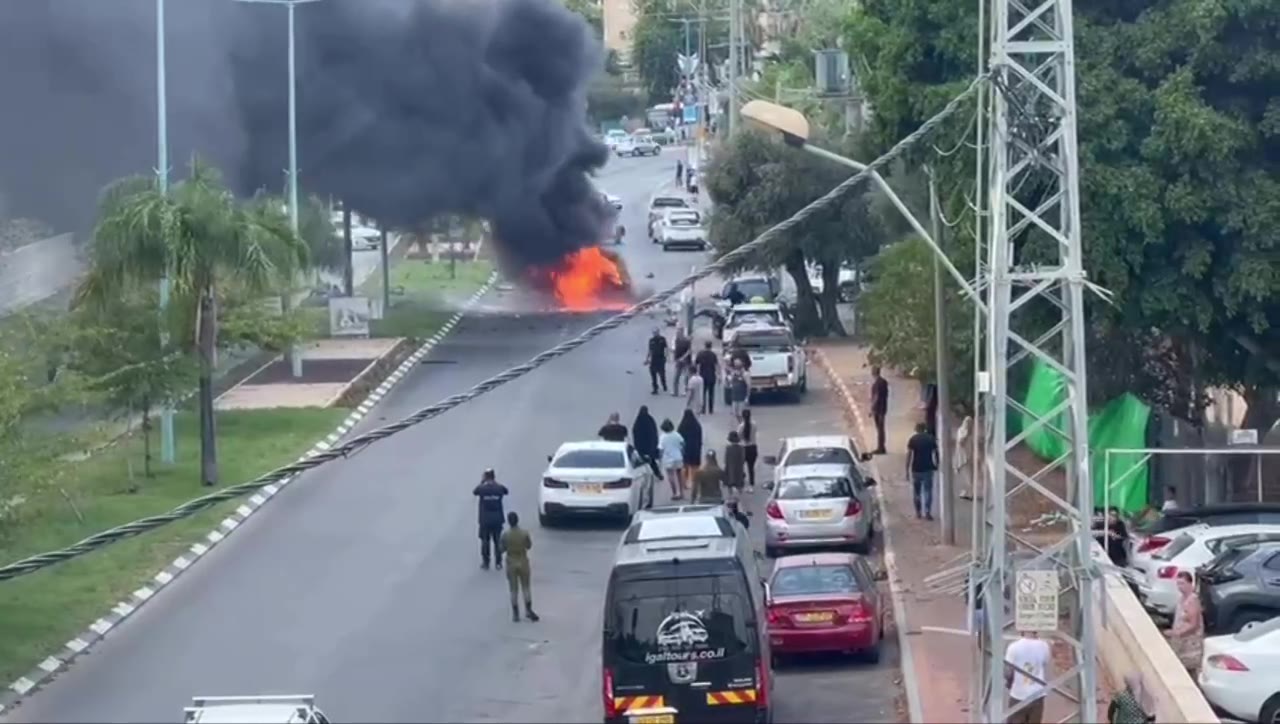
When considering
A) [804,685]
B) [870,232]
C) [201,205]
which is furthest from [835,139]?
[804,685]

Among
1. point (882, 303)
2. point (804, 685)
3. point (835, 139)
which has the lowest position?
point (804, 685)

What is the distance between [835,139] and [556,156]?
467 inches

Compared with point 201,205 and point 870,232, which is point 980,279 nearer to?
point 201,205

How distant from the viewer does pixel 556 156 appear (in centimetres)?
6269

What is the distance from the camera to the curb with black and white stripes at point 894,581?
20439mm

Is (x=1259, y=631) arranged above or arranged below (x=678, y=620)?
below

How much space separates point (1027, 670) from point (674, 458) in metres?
15.6

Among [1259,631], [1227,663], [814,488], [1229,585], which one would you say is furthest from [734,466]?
[1227,663]

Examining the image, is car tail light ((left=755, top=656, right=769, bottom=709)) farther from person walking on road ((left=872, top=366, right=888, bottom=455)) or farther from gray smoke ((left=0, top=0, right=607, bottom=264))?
gray smoke ((left=0, top=0, right=607, bottom=264))

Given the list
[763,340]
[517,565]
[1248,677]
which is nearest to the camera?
[1248,677]

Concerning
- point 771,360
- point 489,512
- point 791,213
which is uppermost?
point 791,213

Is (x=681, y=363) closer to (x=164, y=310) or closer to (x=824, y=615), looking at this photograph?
(x=164, y=310)

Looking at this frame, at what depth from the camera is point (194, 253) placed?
3453 cm

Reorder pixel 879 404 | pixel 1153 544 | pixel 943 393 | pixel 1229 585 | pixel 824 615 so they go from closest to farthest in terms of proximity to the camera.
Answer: pixel 824 615, pixel 1229 585, pixel 1153 544, pixel 943 393, pixel 879 404
